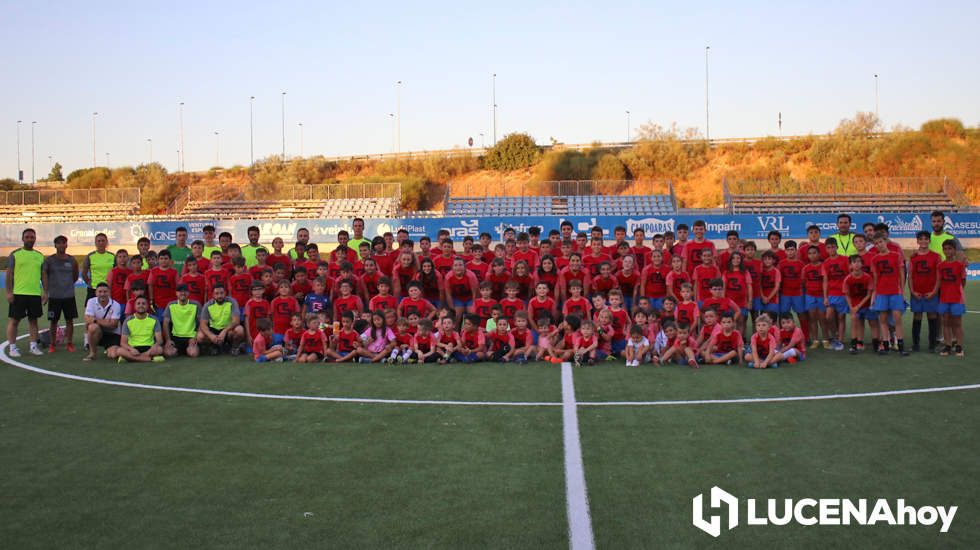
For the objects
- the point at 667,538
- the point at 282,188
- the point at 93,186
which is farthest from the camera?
the point at 93,186

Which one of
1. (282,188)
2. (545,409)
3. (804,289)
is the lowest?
(545,409)

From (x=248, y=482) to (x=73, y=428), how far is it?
8.21ft

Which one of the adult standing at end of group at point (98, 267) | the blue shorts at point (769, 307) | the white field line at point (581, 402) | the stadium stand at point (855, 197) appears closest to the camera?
the white field line at point (581, 402)

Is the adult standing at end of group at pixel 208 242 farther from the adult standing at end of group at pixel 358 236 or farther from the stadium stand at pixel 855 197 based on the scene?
the stadium stand at pixel 855 197

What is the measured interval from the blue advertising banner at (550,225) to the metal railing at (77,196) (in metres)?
11.3

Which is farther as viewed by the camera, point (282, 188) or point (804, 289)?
point (282, 188)

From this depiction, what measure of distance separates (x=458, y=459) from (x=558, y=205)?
3239cm

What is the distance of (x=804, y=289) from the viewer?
11.5 metres

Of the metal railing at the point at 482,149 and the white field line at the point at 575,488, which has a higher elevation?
the metal railing at the point at 482,149

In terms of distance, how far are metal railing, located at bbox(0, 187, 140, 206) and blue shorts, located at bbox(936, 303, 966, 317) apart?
138 ft

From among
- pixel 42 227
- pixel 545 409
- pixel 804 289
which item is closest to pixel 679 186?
pixel 42 227

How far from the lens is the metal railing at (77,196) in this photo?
4450 centimetres

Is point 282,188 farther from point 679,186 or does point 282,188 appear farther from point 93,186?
point 93,186

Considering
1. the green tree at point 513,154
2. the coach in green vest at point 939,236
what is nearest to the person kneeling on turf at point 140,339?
the coach in green vest at point 939,236
